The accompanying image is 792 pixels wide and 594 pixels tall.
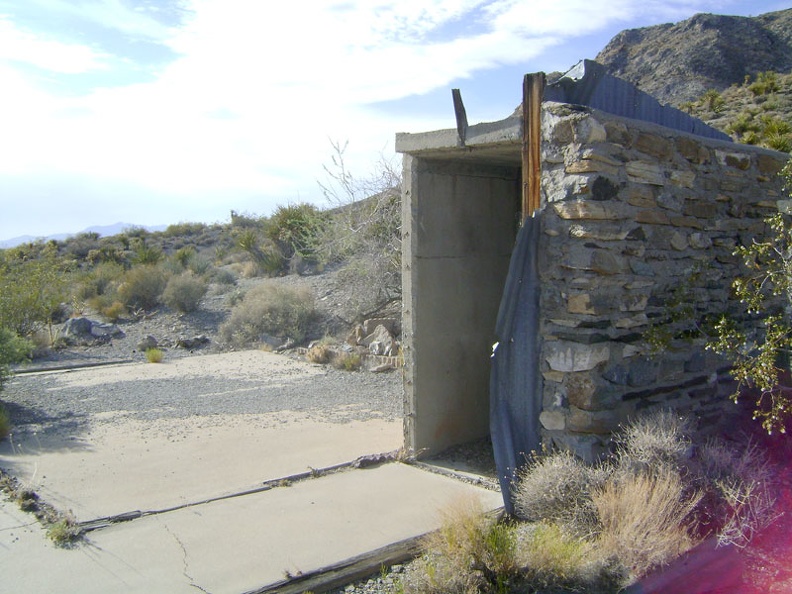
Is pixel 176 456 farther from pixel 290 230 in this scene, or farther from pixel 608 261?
pixel 290 230

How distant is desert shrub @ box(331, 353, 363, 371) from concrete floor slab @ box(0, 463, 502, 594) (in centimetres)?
550

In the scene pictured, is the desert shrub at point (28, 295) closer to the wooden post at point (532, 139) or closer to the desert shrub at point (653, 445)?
the wooden post at point (532, 139)

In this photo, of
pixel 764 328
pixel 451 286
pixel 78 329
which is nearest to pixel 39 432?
Answer: pixel 451 286

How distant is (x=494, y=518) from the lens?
492 cm

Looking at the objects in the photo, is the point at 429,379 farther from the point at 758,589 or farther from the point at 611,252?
the point at 758,589

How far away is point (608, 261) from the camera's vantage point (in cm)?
496

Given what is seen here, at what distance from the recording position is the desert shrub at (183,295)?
60.1 feet

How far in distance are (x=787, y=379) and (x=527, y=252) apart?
10.7 ft

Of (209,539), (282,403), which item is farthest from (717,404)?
(282,403)

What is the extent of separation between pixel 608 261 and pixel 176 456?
170 inches

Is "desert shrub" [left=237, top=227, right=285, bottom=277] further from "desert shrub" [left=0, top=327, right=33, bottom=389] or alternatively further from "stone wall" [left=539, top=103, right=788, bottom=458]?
"stone wall" [left=539, top=103, right=788, bottom=458]

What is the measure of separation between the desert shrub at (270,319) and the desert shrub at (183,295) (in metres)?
3.24

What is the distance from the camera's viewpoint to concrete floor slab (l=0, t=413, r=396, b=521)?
558 centimetres

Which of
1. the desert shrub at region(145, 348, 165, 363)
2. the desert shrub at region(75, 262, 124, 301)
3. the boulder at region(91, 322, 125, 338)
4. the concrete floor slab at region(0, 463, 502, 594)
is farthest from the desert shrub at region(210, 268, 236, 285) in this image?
the concrete floor slab at region(0, 463, 502, 594)
